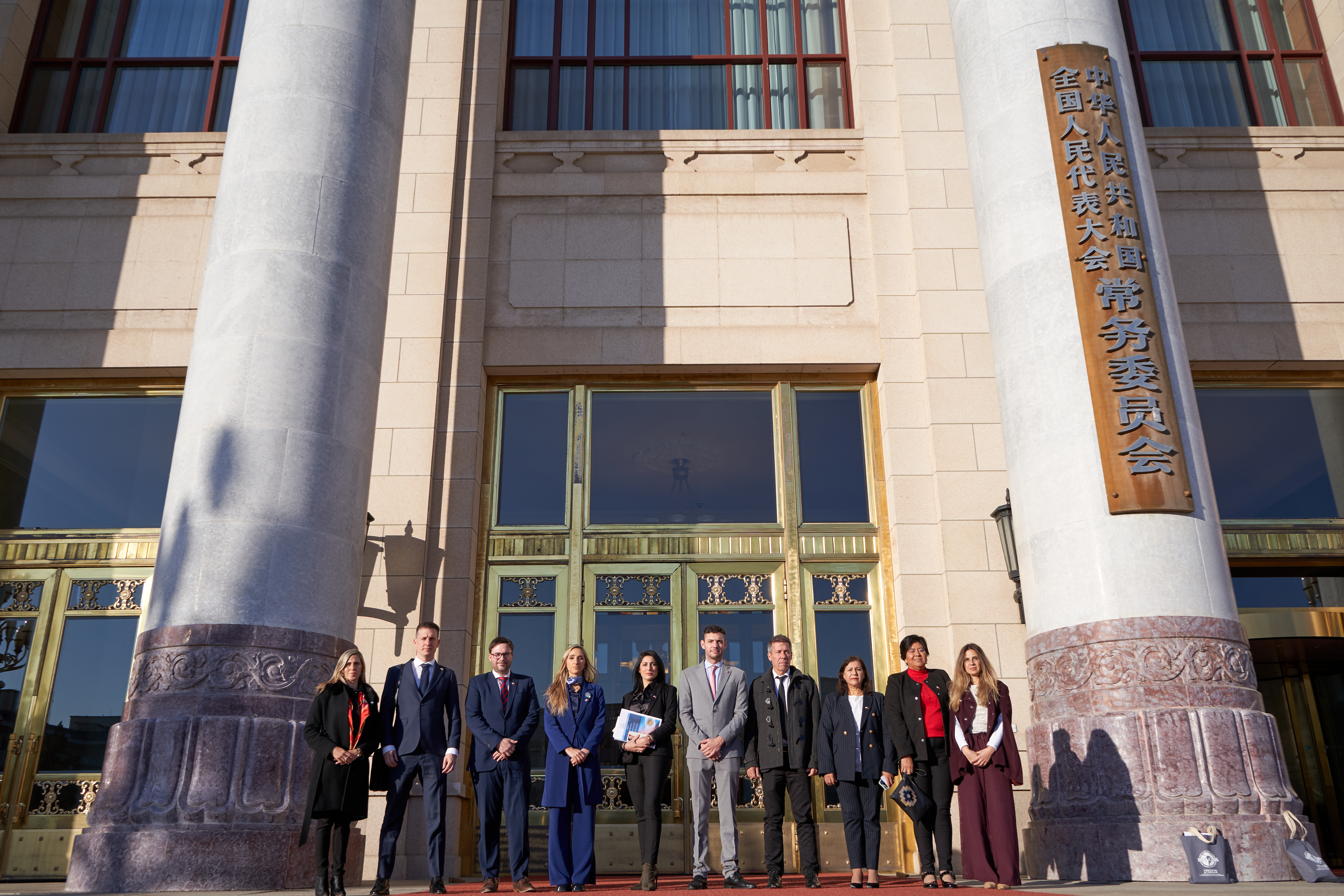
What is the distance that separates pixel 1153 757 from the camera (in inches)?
290

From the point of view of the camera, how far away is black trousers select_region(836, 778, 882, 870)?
751 centimetres

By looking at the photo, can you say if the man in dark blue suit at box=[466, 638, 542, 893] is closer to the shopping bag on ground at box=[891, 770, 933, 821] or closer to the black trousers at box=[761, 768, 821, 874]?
the black trousers at box=[761, 768, 821, 874]

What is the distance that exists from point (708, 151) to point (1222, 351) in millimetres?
6050

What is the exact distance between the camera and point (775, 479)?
11367 mm

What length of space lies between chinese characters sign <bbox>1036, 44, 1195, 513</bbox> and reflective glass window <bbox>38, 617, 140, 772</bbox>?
9388 millimetres

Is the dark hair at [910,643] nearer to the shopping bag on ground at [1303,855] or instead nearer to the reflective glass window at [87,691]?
the shopping bag on ground at [1303,855]

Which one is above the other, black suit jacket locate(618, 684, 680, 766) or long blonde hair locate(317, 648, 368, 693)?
long blonde hair locate(317, 648, 368, 693)

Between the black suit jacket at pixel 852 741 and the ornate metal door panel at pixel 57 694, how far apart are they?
712cm

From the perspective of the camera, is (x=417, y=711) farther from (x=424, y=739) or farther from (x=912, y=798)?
(x=912, y=798)

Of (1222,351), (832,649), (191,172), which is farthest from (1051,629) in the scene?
(191,172)

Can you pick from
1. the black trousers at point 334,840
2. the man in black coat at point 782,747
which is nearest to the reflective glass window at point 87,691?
the black trousers at point 334,840

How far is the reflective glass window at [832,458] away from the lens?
1121 cm

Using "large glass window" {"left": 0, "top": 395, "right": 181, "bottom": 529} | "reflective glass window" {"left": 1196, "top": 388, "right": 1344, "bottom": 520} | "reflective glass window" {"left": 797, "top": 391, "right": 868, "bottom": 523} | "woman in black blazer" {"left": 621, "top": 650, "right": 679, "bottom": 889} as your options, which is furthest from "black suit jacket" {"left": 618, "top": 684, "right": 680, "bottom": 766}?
"reflective glass window" {"left": 1196, "top": 388, "right": 1344, "bottom": 520}

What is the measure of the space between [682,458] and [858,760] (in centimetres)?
450
